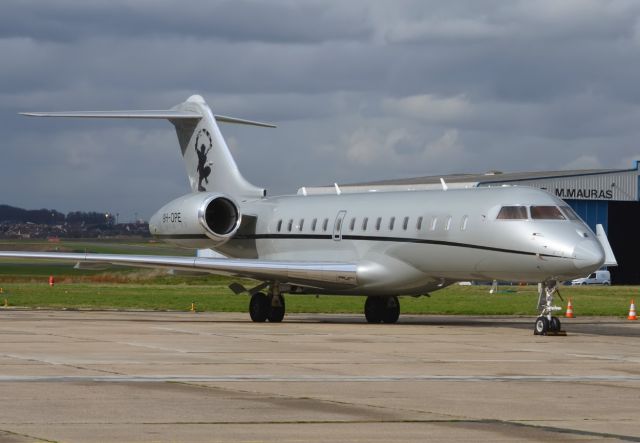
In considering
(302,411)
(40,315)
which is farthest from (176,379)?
(40,315)

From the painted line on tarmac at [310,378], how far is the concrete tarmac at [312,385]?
0.09ft

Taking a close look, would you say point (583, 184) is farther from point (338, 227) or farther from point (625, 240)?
point (338, 227)

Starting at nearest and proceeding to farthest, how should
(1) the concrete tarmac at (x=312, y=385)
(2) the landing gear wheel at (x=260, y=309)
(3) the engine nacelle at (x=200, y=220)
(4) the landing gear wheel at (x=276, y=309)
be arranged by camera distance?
(1) the concrete tarmac at (x=312, y=385), (4) the landing gear wheel at (x=276, y=309), (2) the landing gear wheel at (x=260, y=309), (3) the engine nacelle at (x=200, y=220)

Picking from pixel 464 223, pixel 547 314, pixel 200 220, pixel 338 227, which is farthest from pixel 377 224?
pixel 547 314

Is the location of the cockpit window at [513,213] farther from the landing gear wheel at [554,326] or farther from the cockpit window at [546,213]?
the landing gear wheel at [554,326]

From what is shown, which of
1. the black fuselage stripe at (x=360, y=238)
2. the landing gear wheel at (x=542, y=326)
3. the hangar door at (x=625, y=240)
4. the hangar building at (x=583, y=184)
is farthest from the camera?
the hangar door at (x=625, y=240)

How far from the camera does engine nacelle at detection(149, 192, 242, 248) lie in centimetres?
3228

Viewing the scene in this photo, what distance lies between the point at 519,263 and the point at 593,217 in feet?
159

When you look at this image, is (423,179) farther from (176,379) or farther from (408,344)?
(176,379)

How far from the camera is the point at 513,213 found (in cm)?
2677

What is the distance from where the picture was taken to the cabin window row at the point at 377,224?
2812 centimetres

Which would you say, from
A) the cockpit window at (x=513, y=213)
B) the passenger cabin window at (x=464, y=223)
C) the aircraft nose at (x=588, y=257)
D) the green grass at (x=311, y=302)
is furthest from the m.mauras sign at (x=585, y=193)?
the aircraft nose at (x=588, y=257)

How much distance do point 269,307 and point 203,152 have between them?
6863 millimetres

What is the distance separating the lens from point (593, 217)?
73.1m
